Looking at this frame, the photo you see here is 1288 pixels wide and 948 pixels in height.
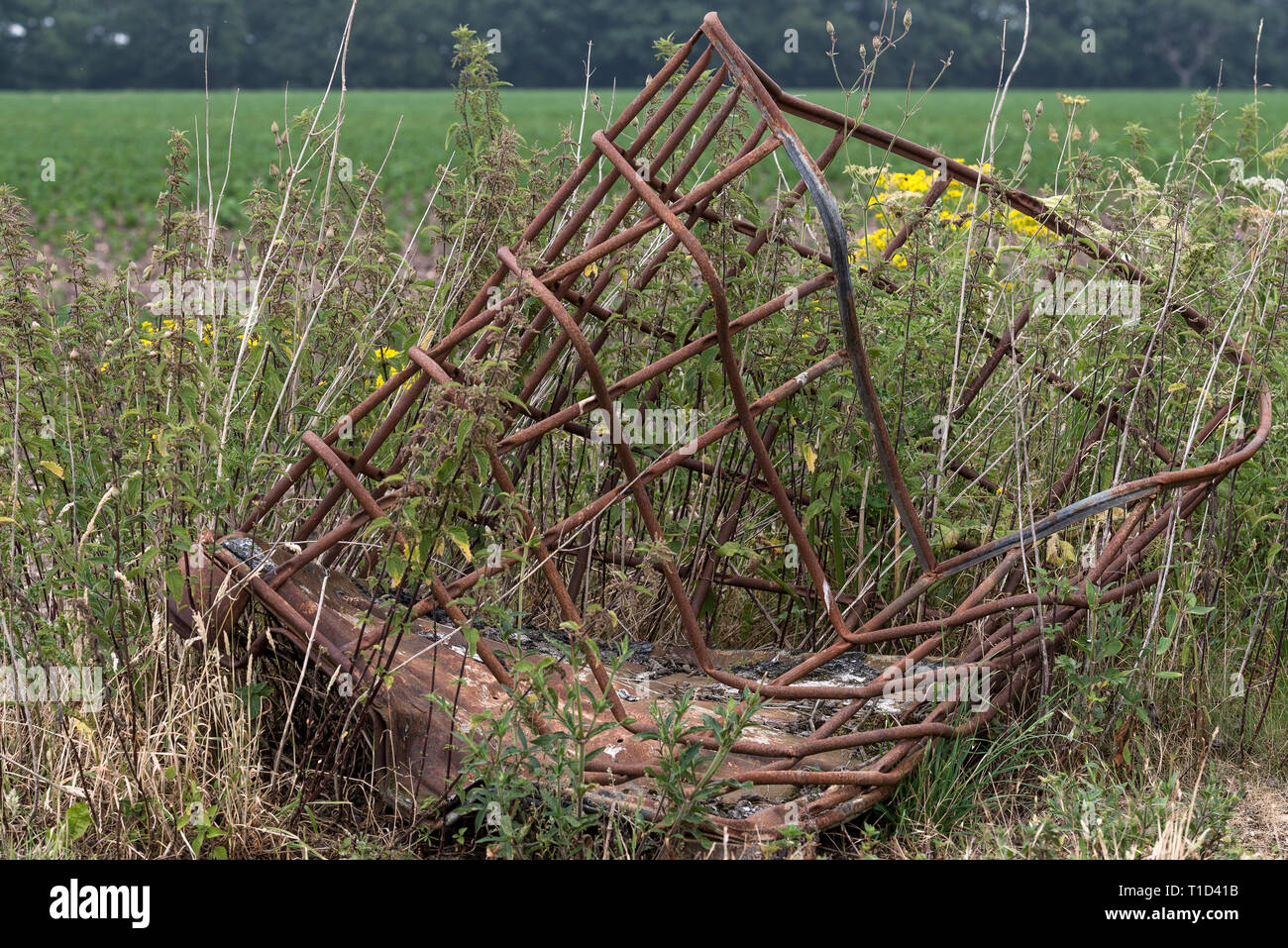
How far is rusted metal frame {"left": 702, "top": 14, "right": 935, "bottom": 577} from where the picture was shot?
187cm

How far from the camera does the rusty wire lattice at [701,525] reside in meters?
1.97

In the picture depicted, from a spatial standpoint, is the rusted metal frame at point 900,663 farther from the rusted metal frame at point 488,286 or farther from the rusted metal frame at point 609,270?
the rusted metal frame at point 488,286

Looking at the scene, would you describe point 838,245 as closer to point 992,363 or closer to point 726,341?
point 726,341

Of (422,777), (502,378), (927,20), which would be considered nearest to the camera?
(502,378)

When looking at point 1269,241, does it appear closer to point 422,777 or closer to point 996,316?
point 996,316

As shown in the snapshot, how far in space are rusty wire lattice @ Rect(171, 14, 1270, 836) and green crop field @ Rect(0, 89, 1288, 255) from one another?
109 centimetres

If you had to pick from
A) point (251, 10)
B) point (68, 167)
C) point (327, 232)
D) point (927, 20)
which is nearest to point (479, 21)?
point (251, 10)

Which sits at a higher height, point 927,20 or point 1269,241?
point 927,20

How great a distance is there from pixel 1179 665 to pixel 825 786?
2.92 ft

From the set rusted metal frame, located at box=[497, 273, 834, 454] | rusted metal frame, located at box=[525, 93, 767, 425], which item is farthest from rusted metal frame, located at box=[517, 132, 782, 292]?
rusted metal frame, located at box=[497, 273, 834, 454]

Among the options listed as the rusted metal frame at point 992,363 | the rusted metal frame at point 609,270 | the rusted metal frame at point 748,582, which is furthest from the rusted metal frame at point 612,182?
the rusted metal frame at point 992,363

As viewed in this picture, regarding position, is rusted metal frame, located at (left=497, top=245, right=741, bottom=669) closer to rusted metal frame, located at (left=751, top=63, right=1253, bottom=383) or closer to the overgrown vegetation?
the overgrown vegetation

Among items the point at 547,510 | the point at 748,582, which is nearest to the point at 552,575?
the point at 748,582

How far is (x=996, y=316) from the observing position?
2.87 meters
